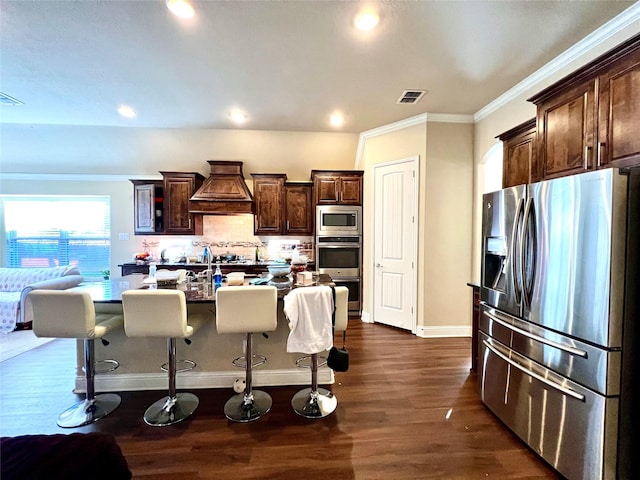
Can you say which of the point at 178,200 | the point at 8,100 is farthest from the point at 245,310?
the point at 8,100

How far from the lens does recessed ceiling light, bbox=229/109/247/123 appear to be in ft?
13.2

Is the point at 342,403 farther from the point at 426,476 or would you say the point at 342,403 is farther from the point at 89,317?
the point at 89,317

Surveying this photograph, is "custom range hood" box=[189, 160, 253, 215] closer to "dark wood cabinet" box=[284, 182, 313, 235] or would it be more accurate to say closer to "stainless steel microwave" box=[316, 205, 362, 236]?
"dark wood cabinet" box=[284, 182, 313, 235]

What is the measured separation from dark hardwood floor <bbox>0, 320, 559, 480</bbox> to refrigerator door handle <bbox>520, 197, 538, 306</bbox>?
110cm

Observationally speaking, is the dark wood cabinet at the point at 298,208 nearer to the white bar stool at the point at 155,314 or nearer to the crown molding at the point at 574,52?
the crown molding at the point at 574,52

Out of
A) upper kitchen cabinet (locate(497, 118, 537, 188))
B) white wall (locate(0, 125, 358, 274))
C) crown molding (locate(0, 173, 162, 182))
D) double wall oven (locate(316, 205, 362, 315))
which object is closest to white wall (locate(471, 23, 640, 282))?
upper kitchen cabinet (locate(497, 118, 537, 188))

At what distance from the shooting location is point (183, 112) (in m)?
4.05

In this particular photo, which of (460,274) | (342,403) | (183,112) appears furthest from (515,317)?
(183,112)

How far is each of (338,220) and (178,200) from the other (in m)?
2.94

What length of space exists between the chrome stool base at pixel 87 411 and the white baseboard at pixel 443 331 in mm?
3580

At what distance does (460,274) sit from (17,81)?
233 inches

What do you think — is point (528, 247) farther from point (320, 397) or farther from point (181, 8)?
point (181, 8)

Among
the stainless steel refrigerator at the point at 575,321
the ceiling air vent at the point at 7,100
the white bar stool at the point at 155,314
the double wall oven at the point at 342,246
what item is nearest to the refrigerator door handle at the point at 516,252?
the stainless steel refrigerator at the point at 575,321

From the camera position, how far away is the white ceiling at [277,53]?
2.12m
